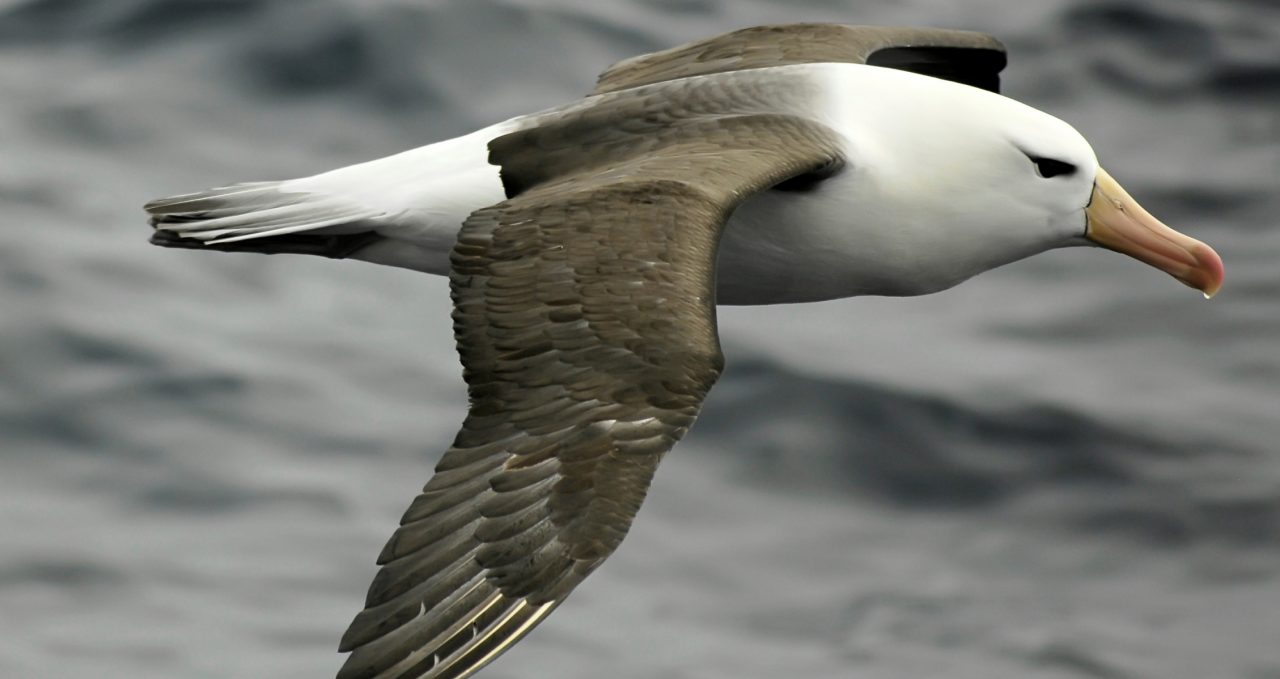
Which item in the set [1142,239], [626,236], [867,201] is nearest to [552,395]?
[626,236]

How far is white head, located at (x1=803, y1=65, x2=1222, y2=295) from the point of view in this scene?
7.02 meters

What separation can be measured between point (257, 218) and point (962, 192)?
2.42 metres

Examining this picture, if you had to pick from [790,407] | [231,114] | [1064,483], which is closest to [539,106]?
[231,114]

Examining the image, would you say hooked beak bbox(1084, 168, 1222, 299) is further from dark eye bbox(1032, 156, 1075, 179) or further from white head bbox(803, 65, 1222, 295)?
dark eye bbox(1032, 156, 1075, 179)

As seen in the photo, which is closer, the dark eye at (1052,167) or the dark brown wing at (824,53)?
the dark eye at (1052,167)

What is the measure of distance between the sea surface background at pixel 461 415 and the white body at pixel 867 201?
2.66 meters

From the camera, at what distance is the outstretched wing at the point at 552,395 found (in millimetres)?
5426

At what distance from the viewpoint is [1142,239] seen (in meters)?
7.34

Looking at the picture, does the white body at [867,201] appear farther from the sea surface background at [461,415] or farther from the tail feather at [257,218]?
the sea surface background at [461,415]

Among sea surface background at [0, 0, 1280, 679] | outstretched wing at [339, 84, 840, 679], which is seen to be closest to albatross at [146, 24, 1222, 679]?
outstretched wing at [339, 84, 840, 679]

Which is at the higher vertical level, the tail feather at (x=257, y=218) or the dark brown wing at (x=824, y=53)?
the dark brown wing at (x=824, y=53)

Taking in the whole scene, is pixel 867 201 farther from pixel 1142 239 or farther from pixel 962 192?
pixel 1142 239

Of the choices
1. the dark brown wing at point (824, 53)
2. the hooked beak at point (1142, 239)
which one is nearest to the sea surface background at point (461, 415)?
the dark brown wing at point (824, 53)

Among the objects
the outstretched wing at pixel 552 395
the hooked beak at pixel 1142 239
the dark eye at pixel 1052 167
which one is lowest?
the outstretched wing at pixel 552 395
